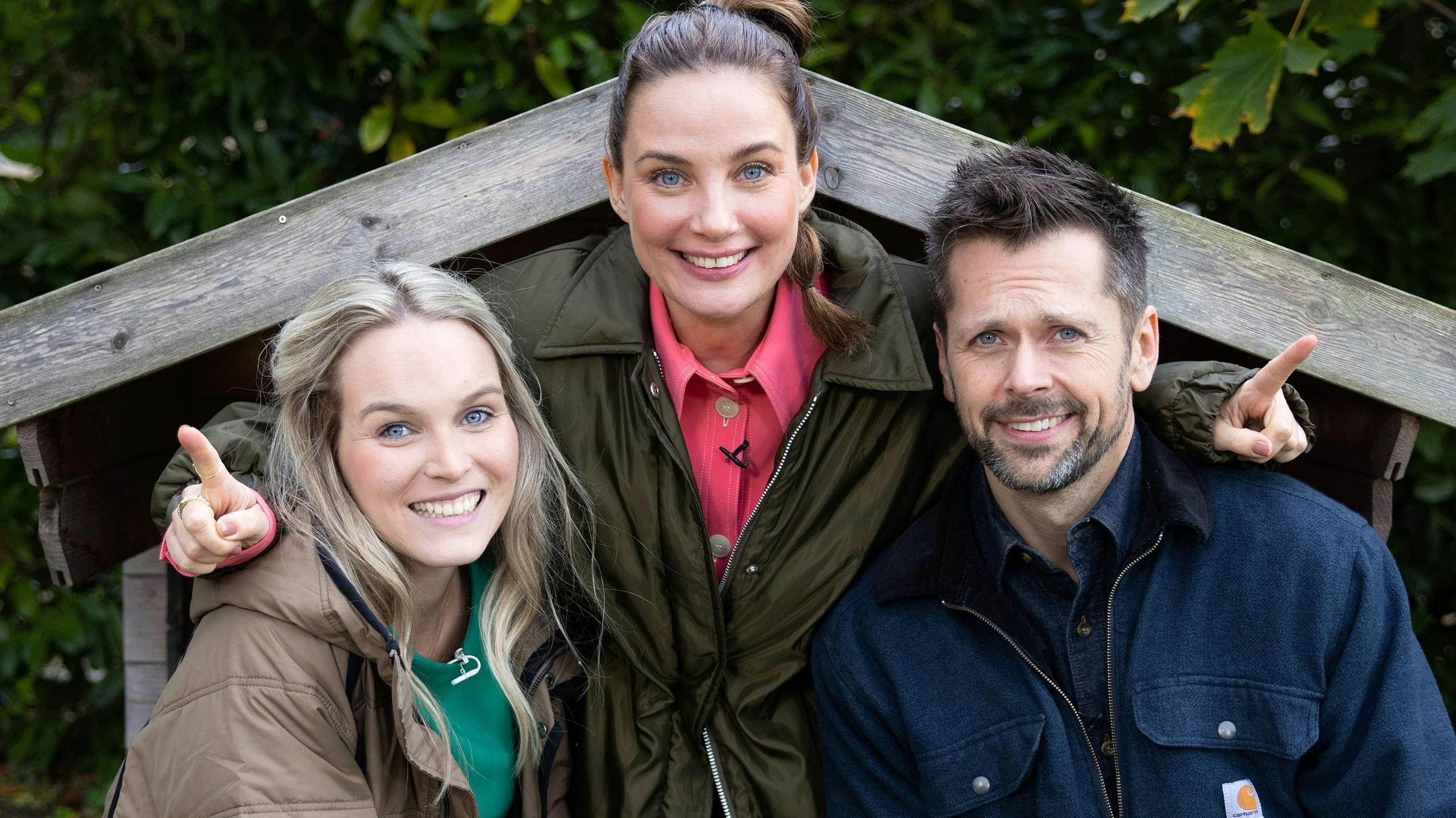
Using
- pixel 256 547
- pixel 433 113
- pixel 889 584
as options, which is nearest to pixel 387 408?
pixel 256 547

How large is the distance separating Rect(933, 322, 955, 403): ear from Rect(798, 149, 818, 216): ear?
0.39 metres

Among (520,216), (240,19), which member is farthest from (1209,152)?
(240,19)

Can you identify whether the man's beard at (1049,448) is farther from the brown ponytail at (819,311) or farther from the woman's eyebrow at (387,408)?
the woman's eyebrow at (387,408)

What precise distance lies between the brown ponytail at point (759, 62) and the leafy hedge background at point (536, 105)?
79cm

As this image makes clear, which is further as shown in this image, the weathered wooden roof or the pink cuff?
the weathered wooden roof

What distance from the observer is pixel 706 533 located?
8.98ft

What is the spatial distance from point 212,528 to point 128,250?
1919 mm

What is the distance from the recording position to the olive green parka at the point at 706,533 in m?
2.78

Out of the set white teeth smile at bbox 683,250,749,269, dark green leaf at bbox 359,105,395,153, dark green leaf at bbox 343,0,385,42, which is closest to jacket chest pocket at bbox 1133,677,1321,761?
white teeth smile at bbox 683,250,749,269

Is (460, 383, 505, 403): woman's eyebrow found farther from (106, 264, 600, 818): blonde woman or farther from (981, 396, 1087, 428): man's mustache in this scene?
(981, 396, 1087, 428): man's mustache

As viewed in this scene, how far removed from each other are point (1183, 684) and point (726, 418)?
1115 millimetres

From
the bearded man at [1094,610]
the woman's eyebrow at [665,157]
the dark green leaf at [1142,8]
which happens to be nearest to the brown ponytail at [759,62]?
the woman's eyebrow at [665,157]

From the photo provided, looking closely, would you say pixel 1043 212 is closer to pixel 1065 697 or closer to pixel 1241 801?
pixel 1065 697

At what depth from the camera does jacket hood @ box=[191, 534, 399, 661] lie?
2.42 meters
